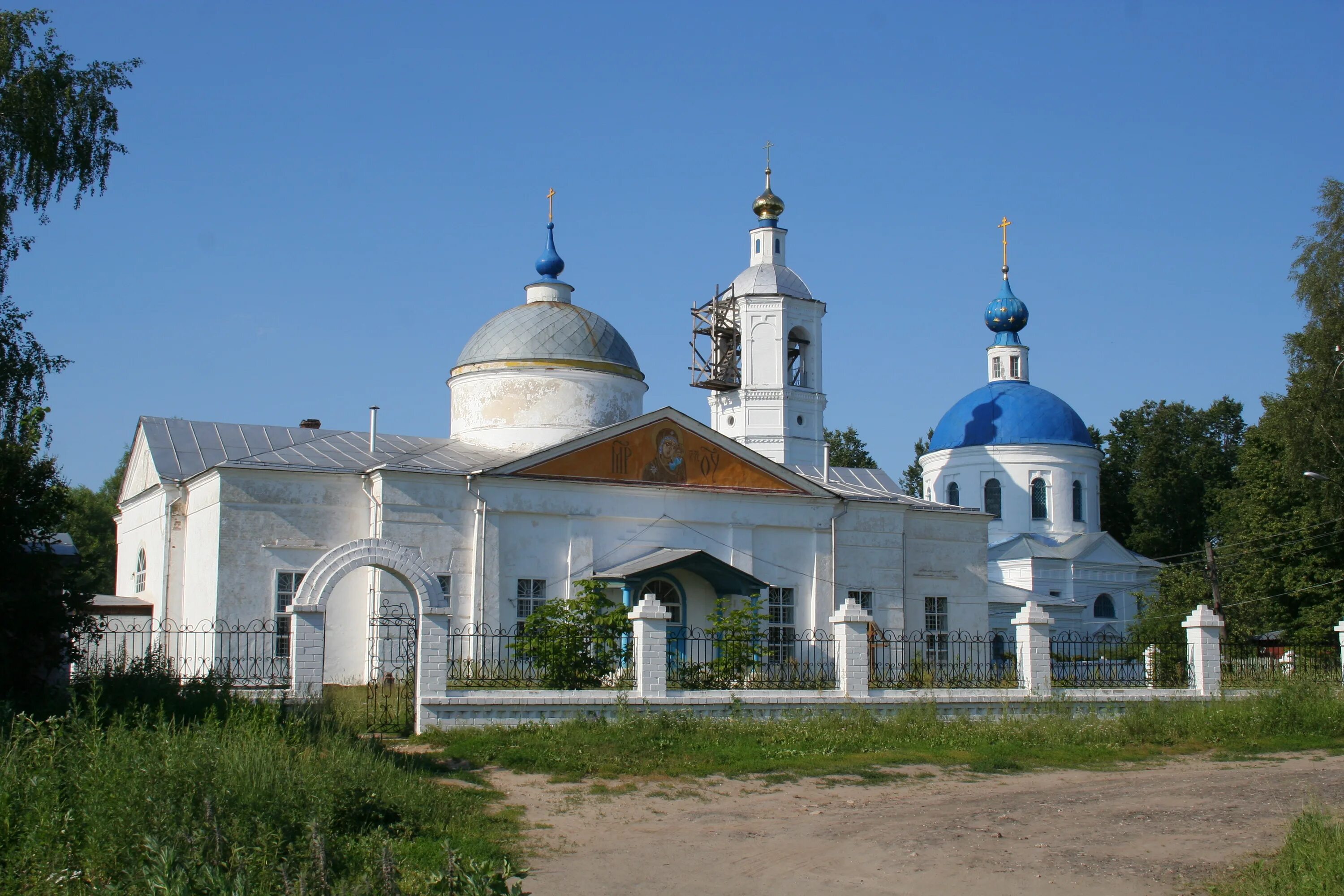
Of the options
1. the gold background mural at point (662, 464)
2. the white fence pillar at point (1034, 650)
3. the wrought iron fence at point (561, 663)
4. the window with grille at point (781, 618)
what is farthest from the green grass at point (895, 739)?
the gold background mural at point (662, 464)

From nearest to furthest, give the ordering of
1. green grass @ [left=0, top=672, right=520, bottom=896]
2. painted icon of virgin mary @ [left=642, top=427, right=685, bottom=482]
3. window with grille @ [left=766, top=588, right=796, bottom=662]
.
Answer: green grass @ [left=0, top=672, right=520, bottom=896], painted icon of virgin mary @ [left=642, top=427, right=685, bottom=482], window with grille @ [left=766, top=588, right=796, bottom=662]

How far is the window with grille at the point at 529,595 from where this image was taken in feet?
68.4

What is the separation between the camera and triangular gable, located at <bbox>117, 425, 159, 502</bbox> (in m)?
22.3

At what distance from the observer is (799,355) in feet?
117

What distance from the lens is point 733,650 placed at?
16.5 meters

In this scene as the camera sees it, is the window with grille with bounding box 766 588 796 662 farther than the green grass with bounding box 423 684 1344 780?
Yes

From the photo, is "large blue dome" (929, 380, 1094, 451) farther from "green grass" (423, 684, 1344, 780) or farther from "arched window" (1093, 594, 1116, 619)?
"green grass" (423, 684, 1344, 780)

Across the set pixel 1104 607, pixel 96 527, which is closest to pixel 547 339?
pixel 1104 607

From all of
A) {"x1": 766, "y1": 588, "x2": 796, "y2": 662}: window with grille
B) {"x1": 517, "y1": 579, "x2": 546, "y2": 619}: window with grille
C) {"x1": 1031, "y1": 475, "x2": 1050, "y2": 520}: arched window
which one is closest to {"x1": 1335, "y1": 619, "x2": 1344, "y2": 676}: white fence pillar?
{"x1": 766, "y1": 588, "x2": 796, "y2": 662}: window with grille

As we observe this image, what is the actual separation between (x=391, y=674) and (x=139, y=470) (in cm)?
1092

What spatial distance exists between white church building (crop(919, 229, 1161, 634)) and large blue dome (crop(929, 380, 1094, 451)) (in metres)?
0.03

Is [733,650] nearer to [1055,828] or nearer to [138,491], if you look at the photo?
[1055,828]

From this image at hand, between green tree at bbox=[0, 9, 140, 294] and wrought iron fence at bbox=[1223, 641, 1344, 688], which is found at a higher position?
green tree at bbox=[0, 9, 140, 294]

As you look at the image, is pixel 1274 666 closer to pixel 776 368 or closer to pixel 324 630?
pixel 324 630
